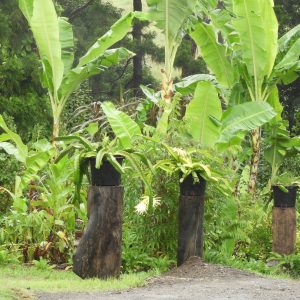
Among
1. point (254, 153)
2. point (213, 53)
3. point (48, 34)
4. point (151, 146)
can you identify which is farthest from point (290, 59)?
point (151, 146)

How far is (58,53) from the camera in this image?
11781 millimetres

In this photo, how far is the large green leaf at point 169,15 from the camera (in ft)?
40.3

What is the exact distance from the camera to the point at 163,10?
40.7ft

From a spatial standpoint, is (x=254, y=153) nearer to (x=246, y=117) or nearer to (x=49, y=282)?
(x=246, y=117)

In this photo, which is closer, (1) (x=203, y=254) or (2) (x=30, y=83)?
(1) (x=203, y=254)

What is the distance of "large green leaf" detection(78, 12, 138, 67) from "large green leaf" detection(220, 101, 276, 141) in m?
2.56

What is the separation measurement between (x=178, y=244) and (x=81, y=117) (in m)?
10.2

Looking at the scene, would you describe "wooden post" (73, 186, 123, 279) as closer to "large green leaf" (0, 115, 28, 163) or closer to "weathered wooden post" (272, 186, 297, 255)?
"large green leaf" (0, 115, 28, 163)

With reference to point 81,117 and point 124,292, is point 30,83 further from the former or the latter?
point 124,292

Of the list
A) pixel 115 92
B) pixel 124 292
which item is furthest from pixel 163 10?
pixel 115 92

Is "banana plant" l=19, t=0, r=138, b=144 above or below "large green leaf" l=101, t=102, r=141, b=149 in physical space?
above

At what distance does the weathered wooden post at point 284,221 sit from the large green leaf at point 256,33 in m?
2.34

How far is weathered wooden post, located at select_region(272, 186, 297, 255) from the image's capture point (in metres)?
11.0

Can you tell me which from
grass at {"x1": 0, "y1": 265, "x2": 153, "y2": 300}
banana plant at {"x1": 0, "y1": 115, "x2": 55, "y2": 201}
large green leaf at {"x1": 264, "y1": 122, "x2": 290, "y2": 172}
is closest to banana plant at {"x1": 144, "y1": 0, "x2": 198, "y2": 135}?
large green leaf at {"x1": 264, "y1": 122, "x2": 290, "y2": 172}
